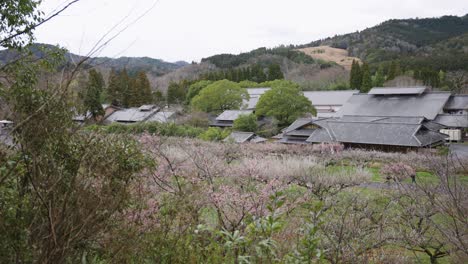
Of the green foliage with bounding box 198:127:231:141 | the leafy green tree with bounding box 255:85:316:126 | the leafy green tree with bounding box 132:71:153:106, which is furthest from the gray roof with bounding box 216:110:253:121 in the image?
the leafy green tree with bounding box 132:71:153:106

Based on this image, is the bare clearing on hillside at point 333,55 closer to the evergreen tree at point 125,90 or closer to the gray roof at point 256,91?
the gray roof at point 256,91

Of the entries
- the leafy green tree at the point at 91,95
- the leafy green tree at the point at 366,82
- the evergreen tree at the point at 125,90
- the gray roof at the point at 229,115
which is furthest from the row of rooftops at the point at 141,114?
the leafy green tree at the point at 91,95

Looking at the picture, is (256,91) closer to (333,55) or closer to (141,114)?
(141,114)

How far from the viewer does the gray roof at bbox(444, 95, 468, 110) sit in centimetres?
3193

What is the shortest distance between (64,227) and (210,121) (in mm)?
32153

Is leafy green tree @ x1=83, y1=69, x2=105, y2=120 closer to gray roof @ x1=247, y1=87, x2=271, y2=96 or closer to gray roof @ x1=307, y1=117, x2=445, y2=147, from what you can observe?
gray roof @ x1=307, y1=117, x2=445, y2=147

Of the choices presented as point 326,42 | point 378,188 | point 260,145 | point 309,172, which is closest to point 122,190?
point 309,172

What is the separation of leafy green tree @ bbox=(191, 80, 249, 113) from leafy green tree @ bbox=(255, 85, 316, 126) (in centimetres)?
563

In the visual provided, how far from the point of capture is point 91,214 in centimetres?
246

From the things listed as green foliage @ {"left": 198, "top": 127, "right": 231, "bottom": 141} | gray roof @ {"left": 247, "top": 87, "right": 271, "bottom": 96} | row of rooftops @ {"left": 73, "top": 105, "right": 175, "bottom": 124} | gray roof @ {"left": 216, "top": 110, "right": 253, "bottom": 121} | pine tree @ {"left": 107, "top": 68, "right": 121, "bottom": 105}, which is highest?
pine tree @ {"left": 107, "top": 68, "right": 121, "bottom": 105}

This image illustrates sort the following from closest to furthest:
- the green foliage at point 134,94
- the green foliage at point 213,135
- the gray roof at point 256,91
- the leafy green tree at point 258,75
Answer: the green foliage at point 213,135 → the green foliage at point 134,94 → the gray roof at point 256,91 → the leafy green tree at point 258,75

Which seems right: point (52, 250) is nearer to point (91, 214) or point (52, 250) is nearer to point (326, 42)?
point (91, 214)

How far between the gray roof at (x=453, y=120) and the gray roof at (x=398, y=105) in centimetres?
58

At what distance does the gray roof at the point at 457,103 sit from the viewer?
105 feet
